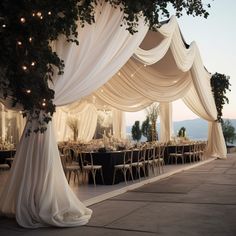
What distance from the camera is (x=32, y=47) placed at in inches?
194

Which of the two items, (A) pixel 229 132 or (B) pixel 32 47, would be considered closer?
(B) pixel 32 47

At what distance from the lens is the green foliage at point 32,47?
476 cm

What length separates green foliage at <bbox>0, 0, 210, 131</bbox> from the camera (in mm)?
4758

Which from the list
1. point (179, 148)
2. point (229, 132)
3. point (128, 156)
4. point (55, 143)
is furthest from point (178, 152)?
point (55, 143)

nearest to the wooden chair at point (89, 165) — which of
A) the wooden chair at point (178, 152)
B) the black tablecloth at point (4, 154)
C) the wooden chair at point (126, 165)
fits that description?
the wooden chair at point (126, 165)

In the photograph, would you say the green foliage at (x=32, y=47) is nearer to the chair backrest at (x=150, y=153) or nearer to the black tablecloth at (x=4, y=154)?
the chair backrest at (x=150, y=153)

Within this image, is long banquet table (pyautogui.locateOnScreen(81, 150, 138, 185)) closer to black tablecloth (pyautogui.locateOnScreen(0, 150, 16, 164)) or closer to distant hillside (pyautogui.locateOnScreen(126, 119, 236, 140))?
black tablecloth (pyautogui.locateOnScreen(0, 150, 16, 164))

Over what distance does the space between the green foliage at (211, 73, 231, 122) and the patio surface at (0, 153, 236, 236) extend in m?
6.52

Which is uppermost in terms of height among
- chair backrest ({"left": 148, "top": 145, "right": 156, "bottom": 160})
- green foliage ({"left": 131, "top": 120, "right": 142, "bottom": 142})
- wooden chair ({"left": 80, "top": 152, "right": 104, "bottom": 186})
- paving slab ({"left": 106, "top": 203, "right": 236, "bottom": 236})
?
green foliage ({"left": 131, "top": 120, "right": 142, "bottom": 142})

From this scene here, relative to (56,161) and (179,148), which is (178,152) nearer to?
(179,148)

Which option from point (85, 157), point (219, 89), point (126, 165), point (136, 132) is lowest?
point (126, 165)

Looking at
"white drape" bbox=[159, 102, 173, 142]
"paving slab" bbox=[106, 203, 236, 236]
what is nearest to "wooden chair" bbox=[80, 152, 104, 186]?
"paving slab" bbox=[106, 203, 236, 236]

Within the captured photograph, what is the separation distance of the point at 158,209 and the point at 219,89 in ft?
34.4

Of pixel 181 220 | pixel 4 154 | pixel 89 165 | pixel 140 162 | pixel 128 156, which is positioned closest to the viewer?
pixel 181 220
